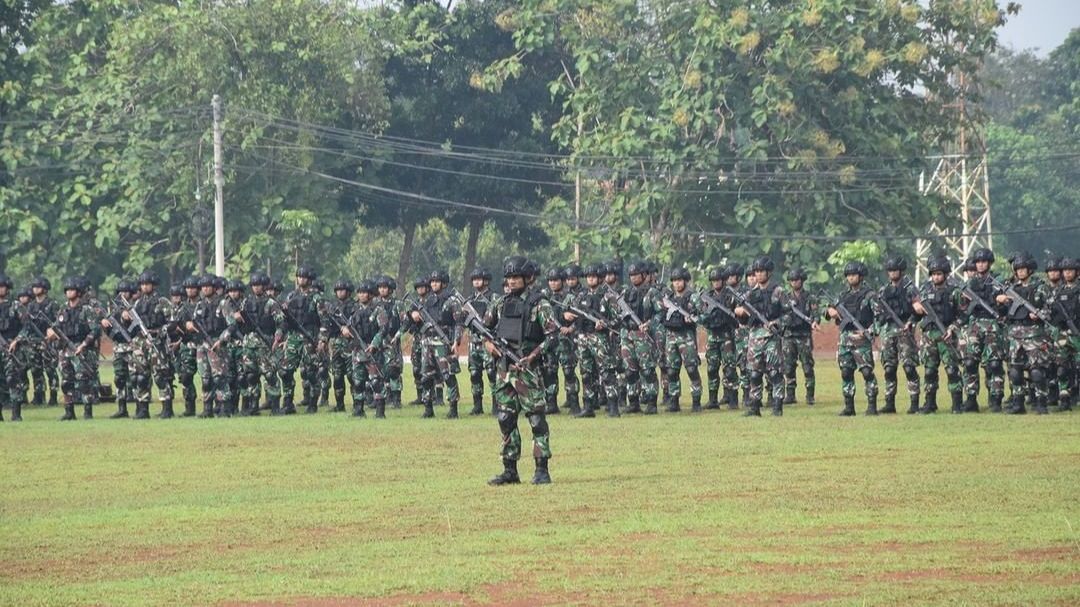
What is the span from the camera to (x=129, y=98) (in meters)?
53.6

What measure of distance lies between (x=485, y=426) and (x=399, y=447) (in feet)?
9.56

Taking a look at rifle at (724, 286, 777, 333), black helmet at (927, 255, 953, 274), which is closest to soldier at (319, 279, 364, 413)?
rifle at (724, 286, 777, 333)

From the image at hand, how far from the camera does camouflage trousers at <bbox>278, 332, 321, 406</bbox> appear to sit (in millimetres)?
29219

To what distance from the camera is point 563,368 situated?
2744 cm

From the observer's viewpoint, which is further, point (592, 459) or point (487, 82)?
point (487, 82)

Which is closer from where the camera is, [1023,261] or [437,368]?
[1023,261]

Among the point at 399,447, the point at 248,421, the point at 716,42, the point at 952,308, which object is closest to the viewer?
the point at 399,447

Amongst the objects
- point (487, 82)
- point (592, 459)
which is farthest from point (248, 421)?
point (487, 82)

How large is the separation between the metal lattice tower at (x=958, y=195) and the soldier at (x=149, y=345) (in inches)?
1020

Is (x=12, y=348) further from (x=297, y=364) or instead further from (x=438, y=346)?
(x=438, y=346)

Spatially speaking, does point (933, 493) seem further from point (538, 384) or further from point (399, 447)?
point (399, 447)

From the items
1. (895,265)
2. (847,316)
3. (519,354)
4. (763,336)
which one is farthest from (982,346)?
(519,354)

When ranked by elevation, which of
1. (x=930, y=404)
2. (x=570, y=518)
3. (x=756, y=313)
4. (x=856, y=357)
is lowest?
(x=570, y=518)

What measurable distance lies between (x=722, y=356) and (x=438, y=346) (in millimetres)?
3959
